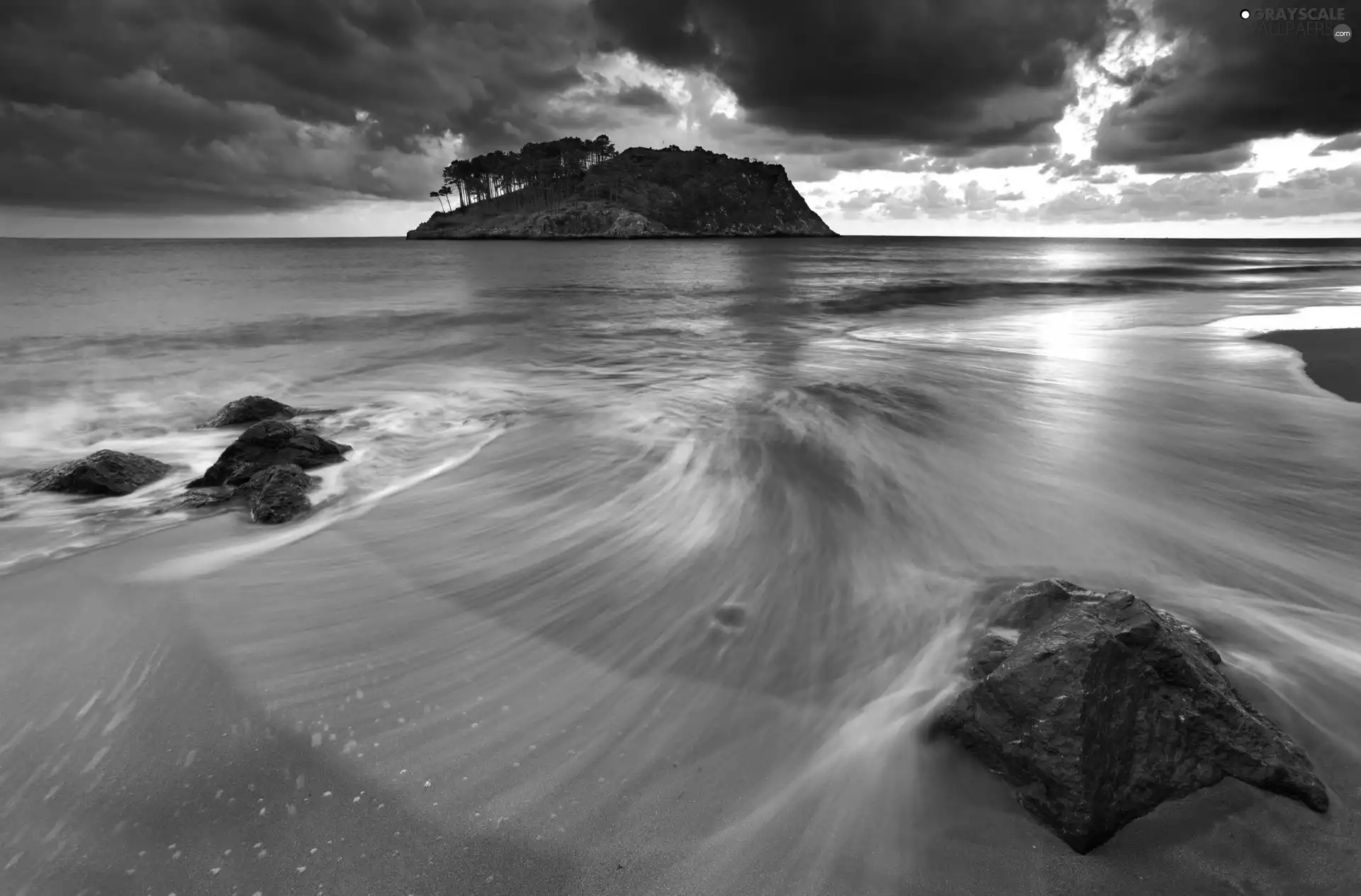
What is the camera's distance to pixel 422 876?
7.00 feet

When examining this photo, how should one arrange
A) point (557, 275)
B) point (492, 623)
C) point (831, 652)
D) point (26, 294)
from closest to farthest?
point (831, 652) < point (492, 623) < point (26, 294) < point (557, 275)

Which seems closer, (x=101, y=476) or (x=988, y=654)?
(x=988, y=654)

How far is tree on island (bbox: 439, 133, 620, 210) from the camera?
141 metres

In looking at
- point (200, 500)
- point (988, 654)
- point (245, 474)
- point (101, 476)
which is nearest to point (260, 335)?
point (101, 476)

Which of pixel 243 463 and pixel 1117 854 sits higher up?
pixel 243 463

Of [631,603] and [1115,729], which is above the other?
[1115,729]

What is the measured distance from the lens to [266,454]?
598 cm

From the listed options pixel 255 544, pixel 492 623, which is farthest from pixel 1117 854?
pixel 255 544

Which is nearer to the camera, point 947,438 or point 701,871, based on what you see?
point 701,871

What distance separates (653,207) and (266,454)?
485 ft

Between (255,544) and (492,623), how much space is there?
2317 mm

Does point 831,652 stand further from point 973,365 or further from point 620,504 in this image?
point 973,365

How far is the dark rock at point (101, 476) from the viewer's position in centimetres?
547

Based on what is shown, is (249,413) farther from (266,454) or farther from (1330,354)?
(1330,354)
